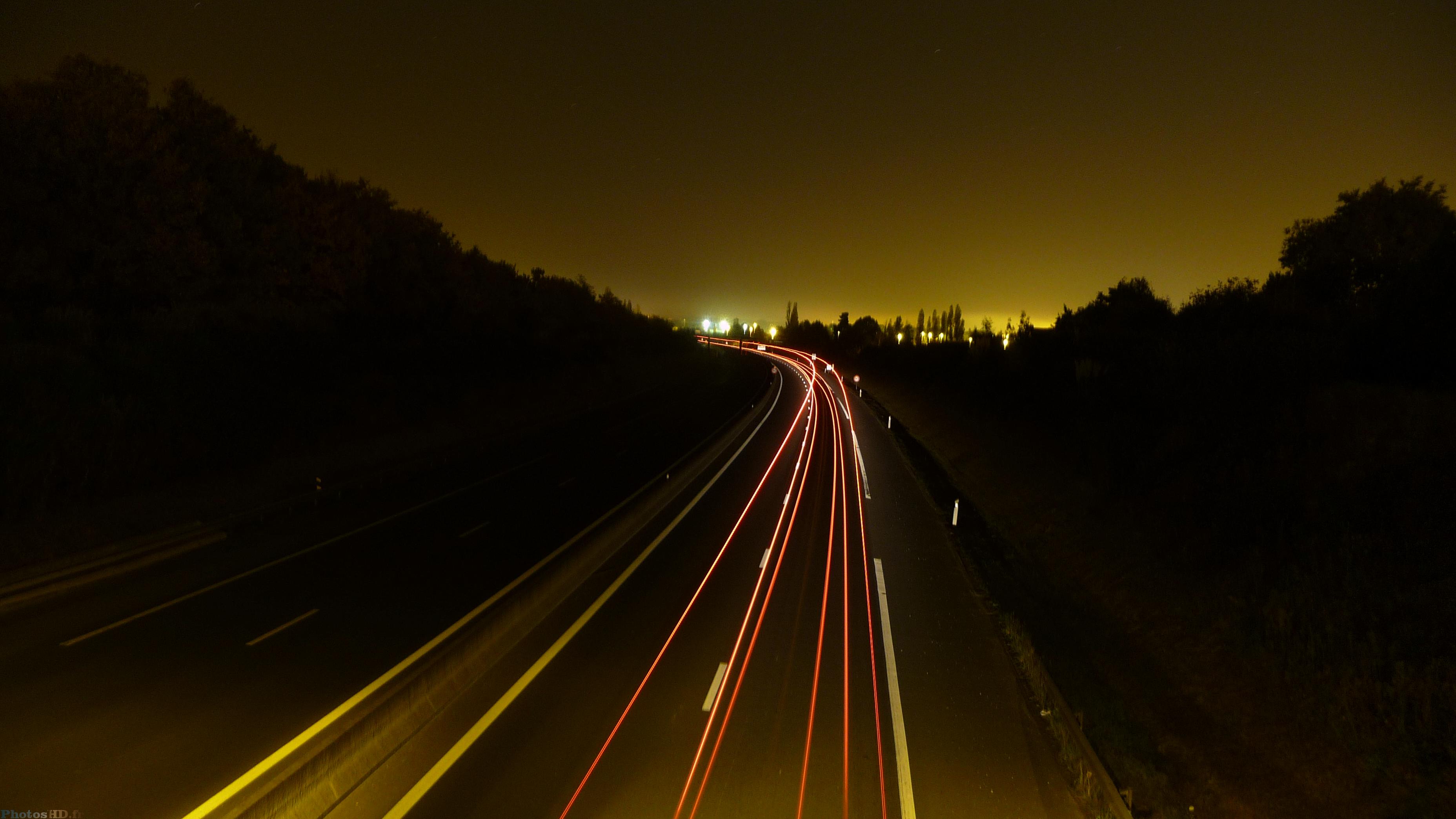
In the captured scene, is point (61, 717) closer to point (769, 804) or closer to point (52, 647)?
point (52, 647)

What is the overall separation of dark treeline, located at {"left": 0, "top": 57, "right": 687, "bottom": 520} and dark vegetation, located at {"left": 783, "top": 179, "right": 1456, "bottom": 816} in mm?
22883

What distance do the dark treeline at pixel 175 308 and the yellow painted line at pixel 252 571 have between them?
20.9 ft

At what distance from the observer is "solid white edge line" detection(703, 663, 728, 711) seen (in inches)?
337

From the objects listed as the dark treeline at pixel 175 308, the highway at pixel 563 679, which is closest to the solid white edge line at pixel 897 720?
the highway at pixel 563 679

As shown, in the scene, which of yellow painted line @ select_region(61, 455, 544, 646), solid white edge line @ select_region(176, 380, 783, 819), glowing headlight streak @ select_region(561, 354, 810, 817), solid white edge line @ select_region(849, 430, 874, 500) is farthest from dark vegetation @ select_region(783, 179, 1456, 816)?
yellow painted line @ select_region(61, 455, 544, 646)

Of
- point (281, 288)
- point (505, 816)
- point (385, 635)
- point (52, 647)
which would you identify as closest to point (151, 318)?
point (281, 288)

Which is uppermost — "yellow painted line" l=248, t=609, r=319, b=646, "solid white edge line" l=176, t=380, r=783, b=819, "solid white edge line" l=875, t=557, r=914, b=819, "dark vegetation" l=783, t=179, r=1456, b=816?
"dark vegetation" l=783, t=179, r=1456, b=816

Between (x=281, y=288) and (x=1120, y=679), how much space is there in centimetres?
3875

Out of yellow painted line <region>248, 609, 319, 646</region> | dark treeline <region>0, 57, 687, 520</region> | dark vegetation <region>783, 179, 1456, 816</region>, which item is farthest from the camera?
dark treeline <region>0, 57, 687, 520</region>

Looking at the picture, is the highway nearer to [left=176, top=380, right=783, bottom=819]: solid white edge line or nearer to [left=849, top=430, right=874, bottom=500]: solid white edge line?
[left=176, top=380, right=783, bottom=819]: solid white edge line

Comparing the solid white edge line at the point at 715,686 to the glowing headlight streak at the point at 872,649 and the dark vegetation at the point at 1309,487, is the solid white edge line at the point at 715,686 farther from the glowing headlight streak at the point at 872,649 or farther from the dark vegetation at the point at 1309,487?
the dark vegetation at the point at 1309,487

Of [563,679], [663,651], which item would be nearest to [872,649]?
[663,651]

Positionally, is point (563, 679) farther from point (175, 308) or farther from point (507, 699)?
point (175, 308)

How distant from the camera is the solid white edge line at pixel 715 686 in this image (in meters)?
8.56
